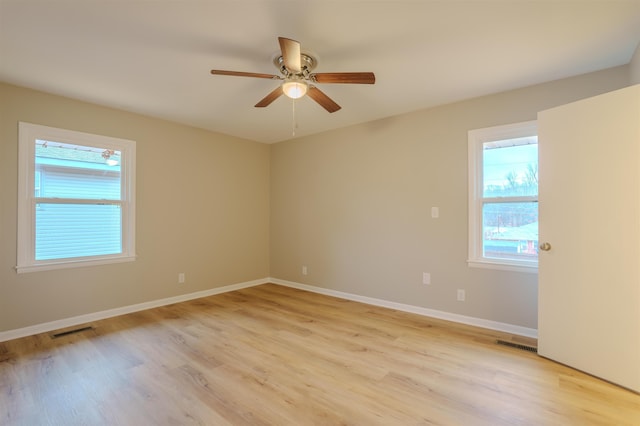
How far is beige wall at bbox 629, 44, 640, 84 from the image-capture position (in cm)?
225

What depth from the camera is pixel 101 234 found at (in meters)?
3.44

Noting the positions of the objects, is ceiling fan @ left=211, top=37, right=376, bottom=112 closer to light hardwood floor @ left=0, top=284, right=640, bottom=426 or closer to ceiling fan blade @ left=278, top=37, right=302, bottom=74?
ceiling fan blade @ left=278, top=37, right=302, bottom=74

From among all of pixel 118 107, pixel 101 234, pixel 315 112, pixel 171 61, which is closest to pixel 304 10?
pixel 171 61

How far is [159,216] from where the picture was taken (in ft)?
12.9

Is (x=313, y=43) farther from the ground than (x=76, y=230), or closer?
farther from the ground

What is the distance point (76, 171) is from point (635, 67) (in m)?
5.26

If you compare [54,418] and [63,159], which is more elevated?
[63,159]

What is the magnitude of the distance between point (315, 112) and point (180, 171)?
205 cm

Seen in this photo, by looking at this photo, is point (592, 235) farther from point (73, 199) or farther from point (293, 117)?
point (73, 199)

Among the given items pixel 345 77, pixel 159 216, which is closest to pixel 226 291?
pixel 159 216

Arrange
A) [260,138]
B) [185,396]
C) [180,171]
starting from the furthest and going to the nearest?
[260,138] < [180,171] < [185,396]

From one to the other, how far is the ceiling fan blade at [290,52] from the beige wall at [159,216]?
8.76ft

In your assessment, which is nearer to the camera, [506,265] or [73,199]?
[506,265]

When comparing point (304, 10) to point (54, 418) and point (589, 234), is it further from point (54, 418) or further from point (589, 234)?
point (54, 418)
